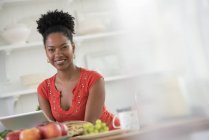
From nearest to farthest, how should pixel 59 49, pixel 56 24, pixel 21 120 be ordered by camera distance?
pixel 59 49
pixel 56 24
pixel 21 120

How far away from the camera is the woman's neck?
149cm

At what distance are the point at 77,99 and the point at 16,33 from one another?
1.17 meters

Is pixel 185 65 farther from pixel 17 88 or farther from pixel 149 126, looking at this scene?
pixel 17 88

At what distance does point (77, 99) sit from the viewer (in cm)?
Result: 144

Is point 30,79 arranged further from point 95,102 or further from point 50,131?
point 50,131

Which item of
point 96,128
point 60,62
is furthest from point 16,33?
point 96,128

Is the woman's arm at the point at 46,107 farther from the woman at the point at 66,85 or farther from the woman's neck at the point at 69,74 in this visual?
the woman's neck at the point at 69,74

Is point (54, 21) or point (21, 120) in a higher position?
point (54, 21)

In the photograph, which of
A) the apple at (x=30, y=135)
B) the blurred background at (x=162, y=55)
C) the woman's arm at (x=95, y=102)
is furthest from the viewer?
the woman's arm at (x=95, y=102)

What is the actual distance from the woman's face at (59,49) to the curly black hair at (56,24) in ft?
0.12

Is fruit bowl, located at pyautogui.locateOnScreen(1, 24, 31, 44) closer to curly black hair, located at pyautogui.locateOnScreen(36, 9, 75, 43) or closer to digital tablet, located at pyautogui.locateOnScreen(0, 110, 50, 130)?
digital tablet, located at pyautogui.locateOnScreen(0, 110, 50, 130)

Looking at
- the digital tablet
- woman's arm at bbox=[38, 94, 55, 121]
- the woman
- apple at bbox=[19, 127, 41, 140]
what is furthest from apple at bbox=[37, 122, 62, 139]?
the digital tablet

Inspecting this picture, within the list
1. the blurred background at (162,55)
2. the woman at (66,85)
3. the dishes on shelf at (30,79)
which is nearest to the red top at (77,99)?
the woman at (66,85)

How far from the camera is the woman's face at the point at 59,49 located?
138cm
